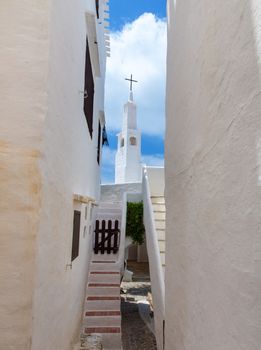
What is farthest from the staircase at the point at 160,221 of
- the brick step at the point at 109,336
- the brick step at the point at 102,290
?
the brick step at the point at 102,290

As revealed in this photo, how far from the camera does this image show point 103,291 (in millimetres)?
6723

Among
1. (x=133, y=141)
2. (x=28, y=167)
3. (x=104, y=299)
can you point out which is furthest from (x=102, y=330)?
(x=133, y=141)

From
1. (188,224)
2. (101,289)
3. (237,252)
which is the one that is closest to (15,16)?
(188,224)

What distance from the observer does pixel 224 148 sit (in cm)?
154

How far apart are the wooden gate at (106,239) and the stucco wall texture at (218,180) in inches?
235

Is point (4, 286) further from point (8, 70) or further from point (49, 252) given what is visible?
point (8, 70)

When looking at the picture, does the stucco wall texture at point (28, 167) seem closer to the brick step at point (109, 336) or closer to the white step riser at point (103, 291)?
the brick step at point (109, 336)

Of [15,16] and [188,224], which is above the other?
[15,16]

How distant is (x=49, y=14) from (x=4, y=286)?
2.14m

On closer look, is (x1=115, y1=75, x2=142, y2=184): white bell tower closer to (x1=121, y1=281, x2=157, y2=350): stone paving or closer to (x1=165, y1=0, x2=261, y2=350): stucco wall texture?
(x1=121, y1=281, x2=157, y2=350): stone paving

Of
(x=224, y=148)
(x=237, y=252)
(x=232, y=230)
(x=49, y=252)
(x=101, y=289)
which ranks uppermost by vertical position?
(x=224, y=148)

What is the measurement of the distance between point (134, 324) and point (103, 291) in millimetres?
1568

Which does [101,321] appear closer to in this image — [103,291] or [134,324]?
[103,291]

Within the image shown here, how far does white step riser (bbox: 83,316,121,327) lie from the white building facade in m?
11.6
